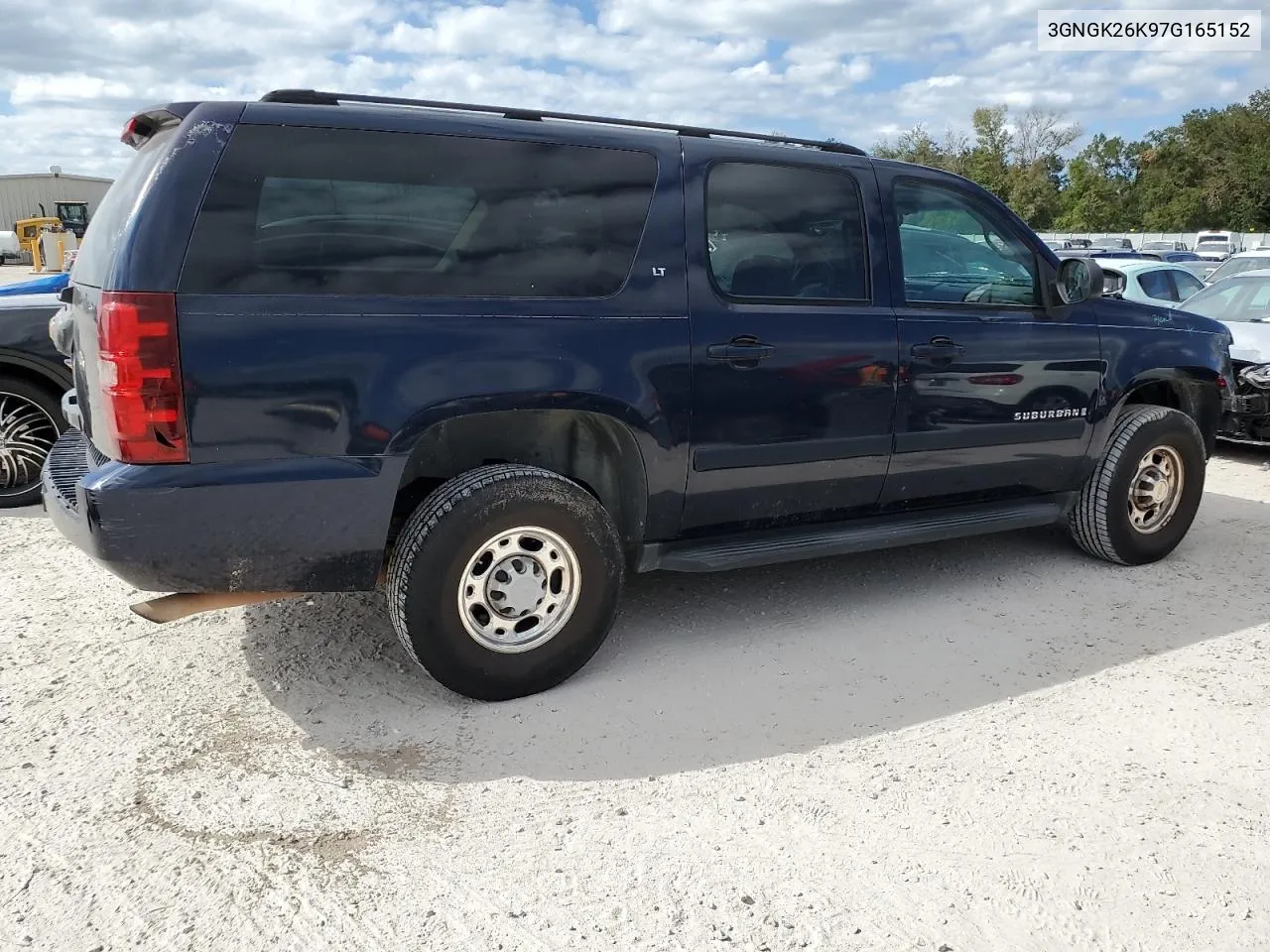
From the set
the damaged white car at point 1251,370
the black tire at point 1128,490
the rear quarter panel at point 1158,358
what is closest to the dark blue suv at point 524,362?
the rear quarter panel at point 1158,358

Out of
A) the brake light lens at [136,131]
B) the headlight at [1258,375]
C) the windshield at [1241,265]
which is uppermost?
the brake light lens at [136,131]

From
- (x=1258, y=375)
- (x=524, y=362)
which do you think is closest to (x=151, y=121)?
(x=524, y=362)

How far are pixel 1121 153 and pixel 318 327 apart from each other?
78276 mm

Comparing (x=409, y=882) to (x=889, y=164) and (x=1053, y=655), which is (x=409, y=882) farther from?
(x=889, y=164)

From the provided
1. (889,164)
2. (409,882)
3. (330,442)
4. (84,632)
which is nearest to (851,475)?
(889,164)

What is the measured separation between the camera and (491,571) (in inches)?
135

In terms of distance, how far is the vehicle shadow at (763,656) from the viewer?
3.28 metres

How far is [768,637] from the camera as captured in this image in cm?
417

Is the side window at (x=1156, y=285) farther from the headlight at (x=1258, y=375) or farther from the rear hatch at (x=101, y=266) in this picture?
the rear hatch at (x=101, y=266)

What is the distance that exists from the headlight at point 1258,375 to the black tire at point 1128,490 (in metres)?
2.84

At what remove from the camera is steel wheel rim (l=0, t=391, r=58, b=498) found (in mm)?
5832

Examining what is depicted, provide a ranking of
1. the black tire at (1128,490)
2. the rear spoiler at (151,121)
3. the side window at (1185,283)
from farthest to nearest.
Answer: the side window at (1185,283)
the black tire at (1128,490)
the rear spoiler at (151,121)

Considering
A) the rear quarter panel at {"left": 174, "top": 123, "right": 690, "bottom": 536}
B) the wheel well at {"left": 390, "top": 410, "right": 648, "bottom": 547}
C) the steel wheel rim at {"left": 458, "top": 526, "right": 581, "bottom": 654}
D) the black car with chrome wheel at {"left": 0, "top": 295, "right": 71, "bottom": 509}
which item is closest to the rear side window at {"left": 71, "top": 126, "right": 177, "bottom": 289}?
the rear quarter panel at {"left": 174, "top": 123, "right": 690, "bottom": 536}

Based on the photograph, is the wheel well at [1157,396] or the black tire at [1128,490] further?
the wheel well at [1157,396]
